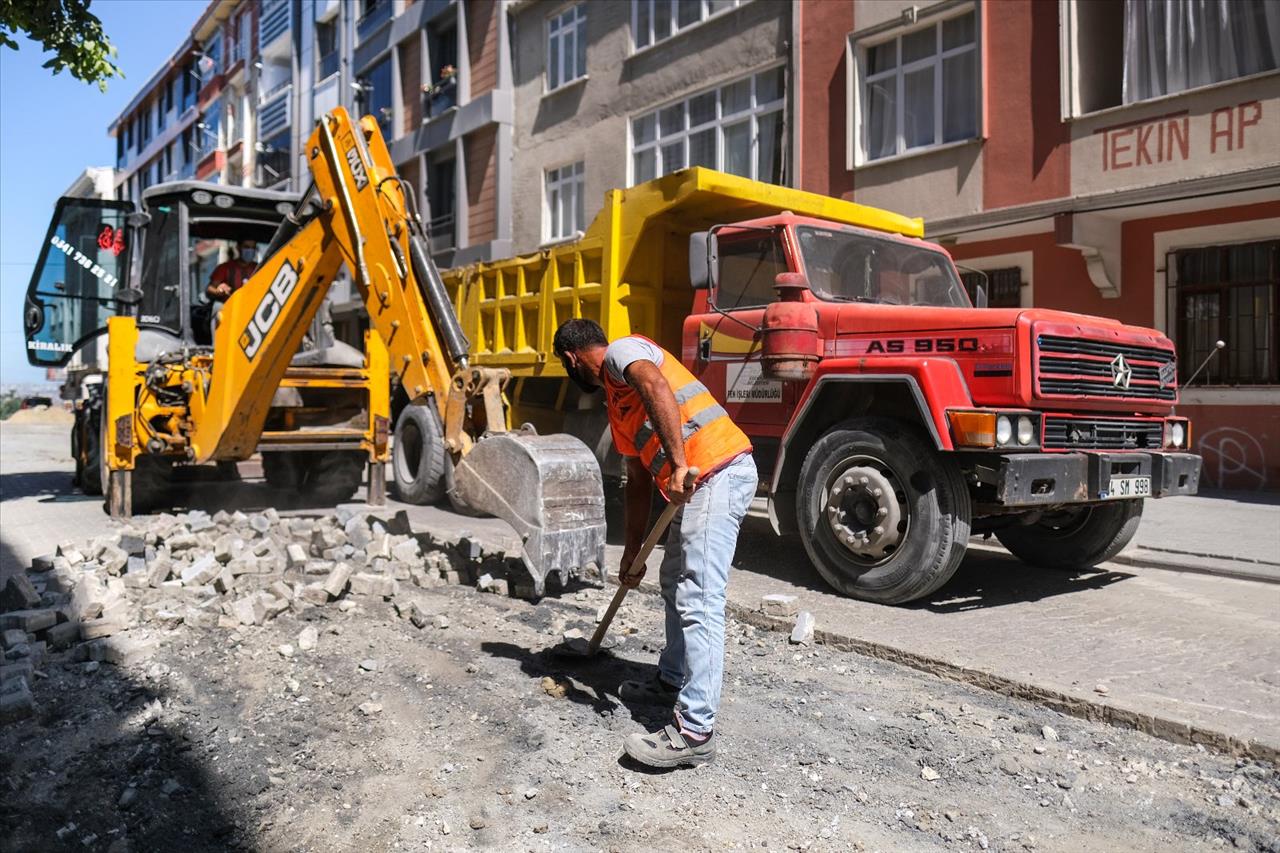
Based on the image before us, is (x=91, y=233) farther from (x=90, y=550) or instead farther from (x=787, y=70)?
(x=787, y=70)

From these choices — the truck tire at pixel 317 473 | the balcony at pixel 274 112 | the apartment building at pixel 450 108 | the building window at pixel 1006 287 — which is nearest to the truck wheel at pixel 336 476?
the truck tire at pixel 317 473

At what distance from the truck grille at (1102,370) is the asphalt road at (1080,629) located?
126 centimetres

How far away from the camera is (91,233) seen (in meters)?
10.0

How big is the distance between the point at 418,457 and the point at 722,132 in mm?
8616

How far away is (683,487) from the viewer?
3572mm

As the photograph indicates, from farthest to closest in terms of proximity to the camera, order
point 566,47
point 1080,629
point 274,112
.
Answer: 1. point 274,112
2. point 566,47
3. point 1080,629

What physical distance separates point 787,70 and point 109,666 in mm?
13260

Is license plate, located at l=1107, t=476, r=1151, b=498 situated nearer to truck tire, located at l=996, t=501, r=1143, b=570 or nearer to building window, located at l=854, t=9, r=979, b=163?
truck tire, located at l=996, t=501, r=1143, b=570

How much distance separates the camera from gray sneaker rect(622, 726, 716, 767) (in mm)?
3463

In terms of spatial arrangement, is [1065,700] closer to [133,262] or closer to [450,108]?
[133,262]

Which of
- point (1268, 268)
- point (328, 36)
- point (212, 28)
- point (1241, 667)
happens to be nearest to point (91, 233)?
point (1241, 667)

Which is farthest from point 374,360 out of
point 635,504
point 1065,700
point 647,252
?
point 1065,700

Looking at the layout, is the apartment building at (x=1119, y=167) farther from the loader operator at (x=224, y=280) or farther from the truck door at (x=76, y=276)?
the truck door at (x=76, y=276)

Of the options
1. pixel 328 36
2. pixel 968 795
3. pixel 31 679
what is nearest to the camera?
pixel 968 795
